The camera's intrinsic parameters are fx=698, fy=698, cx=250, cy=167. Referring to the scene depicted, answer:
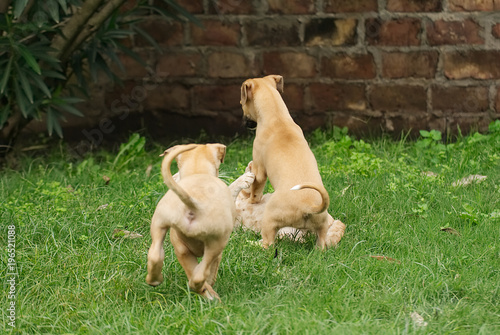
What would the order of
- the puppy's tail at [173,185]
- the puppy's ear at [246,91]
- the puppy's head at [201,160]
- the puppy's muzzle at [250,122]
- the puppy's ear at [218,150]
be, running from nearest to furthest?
1. the puppy's tail at [173,185]
2. the puppy's head at [201,160]
3. the puppy's ear at [218,150]
4. the puppy's ear at [246,91]
5. the puppy's muzzle at [250,122]

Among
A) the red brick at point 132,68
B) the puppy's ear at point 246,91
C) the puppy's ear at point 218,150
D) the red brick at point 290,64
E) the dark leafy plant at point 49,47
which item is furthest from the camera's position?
the red brick at point 132,68

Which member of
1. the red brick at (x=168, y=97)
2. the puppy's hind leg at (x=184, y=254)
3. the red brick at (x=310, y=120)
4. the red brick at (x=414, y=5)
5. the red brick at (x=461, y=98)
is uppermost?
the red brick at (x=414, y=5)

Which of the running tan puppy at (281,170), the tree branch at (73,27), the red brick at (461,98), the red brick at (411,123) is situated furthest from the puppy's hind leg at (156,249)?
the red brick at (461,98)

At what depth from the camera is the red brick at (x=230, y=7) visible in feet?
20.3

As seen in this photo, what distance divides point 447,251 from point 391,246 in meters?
0.31

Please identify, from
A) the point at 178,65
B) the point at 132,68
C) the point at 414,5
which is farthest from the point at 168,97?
the point at 414,5

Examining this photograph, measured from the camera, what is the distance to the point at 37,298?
130 inches

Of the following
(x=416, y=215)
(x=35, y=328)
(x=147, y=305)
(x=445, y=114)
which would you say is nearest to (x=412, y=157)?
(x=445, y=114)

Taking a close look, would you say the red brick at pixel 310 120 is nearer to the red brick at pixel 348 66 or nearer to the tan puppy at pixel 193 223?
the red brick at pixel 348 66

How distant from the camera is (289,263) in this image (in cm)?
372

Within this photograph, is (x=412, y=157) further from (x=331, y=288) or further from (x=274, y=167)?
(x=331, y=288)

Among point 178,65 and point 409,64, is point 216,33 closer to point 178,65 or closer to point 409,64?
point 178,65

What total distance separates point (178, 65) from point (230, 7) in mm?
712

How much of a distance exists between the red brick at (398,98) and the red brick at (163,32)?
5.97ft
